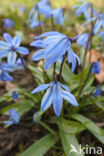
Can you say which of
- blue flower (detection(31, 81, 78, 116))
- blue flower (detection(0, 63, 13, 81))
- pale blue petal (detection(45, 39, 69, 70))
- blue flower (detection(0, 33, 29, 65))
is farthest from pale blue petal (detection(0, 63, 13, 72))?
pale blue petal (detection(45, 39, 69, 70))

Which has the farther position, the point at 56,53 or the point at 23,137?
the point at 23,137

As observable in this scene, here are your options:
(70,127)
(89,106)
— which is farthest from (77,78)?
(70,127)

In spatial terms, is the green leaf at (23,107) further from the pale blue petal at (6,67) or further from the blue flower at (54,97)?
the blue flower at (54,97)

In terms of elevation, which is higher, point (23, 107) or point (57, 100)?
point (57, 100)

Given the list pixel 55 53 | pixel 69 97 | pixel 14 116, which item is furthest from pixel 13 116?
pixel 55 53

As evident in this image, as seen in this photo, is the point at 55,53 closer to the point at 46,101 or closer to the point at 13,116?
the point at 46,101

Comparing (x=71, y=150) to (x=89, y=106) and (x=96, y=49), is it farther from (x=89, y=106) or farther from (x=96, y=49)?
(x=96, y=49)

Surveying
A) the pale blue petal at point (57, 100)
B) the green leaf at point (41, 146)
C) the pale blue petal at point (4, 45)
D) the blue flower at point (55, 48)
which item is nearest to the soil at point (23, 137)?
the green leaf at point (41, 146)
